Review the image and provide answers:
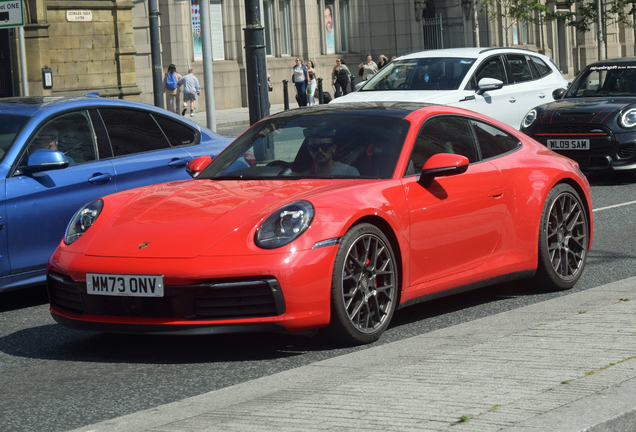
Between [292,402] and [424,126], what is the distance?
2.64 metres

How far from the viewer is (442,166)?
5.75m

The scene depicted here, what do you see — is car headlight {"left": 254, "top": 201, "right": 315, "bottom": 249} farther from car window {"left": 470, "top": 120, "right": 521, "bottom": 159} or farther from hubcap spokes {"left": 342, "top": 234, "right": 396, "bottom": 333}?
car window {"left": 470, "top": 120, "right": 521, "bottom": 159}

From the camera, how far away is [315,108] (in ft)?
21.5

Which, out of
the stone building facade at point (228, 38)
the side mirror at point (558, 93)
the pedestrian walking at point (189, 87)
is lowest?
the side mirror at point (558, 93)

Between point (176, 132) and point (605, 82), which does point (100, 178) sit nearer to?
point (176, 132)

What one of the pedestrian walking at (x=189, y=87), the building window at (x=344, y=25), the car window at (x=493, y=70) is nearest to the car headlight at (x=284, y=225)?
the car window at (x=493, y=70)

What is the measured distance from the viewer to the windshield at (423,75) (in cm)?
1391

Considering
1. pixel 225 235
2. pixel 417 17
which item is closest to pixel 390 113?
pixel 225 235

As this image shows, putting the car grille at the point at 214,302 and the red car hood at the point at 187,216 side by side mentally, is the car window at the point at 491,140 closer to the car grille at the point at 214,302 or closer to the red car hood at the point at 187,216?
the red car hood at the point at 187,216

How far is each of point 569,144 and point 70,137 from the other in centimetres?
754

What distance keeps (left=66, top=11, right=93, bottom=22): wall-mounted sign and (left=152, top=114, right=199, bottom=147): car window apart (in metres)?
21.1

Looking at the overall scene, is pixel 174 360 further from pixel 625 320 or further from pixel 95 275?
pixel 625 320

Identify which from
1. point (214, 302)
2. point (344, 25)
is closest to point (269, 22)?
point (344, 25)

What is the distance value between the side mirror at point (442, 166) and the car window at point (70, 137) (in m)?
2.65
